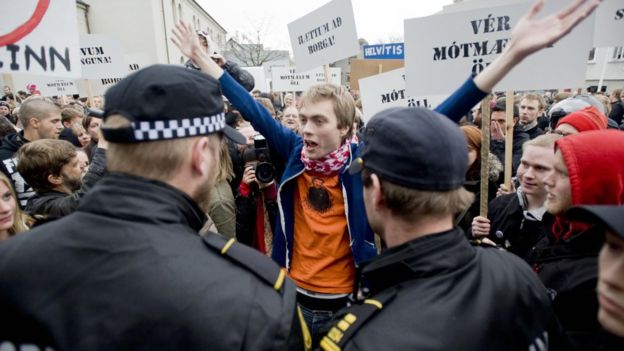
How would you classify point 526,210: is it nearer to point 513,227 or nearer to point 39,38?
point 513,227

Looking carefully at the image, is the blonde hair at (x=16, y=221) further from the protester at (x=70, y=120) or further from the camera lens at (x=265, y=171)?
the protester at (x=70, y=120)

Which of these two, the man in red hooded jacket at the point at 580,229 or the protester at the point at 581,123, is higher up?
the protester at the point at 581,123

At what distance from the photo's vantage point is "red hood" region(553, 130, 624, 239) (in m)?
1.45

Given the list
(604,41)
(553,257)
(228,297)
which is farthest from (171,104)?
(604,41)

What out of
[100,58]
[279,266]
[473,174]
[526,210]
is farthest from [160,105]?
[100,58]

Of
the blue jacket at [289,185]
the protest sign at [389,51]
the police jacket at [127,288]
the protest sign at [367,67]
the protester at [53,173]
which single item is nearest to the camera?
the police jacket at [127,288]

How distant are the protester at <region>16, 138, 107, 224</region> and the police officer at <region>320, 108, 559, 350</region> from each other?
1.91 meters

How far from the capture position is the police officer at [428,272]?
1020 mm

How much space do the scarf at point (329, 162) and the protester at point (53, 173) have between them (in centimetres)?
129

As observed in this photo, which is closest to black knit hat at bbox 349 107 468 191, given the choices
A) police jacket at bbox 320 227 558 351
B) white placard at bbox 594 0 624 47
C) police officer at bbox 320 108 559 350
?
police officer at bbox 320 108 559 350

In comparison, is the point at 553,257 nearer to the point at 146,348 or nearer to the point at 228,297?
the point at 228,297

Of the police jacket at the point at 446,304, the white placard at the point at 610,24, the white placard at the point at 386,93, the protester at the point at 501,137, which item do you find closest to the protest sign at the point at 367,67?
the protester at the point at 501,137

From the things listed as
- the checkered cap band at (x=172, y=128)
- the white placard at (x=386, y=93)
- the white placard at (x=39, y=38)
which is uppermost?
the white placard at (x=39, y=38)

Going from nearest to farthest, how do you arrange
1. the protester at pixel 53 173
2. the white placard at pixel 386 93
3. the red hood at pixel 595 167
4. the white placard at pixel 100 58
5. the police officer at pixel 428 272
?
1. the police officer at pixel 428 272
2. the red hood at pixel 595 167
3. the protester at pixel 53 173
4. the white placard at pixel 386 93
5. the white placard at pixel 100 58
